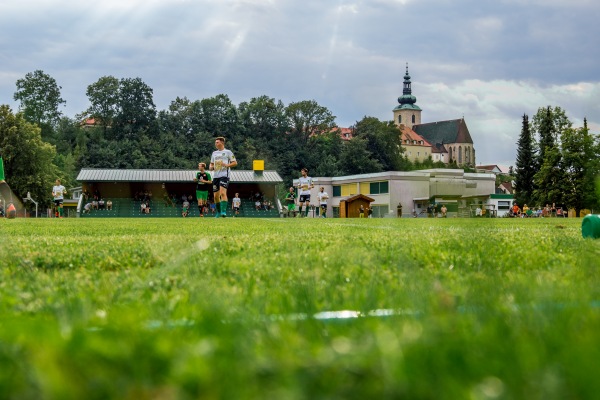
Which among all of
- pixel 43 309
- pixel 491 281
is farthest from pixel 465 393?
pixel 43 309

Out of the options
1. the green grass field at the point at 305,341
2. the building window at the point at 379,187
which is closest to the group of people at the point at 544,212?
the building window at the point at 379,187

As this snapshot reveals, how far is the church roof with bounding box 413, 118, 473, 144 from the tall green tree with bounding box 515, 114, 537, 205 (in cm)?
8341

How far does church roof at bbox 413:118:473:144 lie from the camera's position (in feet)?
616

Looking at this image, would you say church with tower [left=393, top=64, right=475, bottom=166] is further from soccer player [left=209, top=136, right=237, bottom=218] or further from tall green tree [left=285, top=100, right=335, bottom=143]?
soccer player [left=209, top=136, right=237, bottom=218]

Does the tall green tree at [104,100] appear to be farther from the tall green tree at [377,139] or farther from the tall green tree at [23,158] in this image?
the tall green tree at [377,139]

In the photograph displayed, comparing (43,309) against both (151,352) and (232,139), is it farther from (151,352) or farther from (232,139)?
(232,139)

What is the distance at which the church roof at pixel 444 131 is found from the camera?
616 feet

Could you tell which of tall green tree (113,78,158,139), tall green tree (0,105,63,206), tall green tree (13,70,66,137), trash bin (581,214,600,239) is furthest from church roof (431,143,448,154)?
trash bin (581,214,600,239)

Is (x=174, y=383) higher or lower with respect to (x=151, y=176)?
lower

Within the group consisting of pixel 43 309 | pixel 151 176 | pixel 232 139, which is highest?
pixel 232 139

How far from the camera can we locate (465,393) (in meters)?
0.94

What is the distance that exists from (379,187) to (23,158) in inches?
1518

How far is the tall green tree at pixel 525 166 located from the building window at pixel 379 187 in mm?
28358

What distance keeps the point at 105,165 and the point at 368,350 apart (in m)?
98.8
